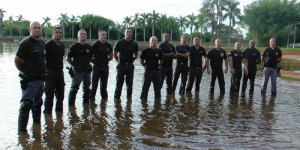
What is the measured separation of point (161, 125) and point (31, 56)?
2.90 m

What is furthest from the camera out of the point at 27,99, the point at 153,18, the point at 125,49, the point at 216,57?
the point at 153,18

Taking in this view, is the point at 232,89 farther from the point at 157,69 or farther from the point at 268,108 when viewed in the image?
the point at 157,69

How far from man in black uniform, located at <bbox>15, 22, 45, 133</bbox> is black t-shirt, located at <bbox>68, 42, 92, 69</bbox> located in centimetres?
170

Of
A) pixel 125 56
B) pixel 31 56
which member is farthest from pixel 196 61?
pixel 31 56

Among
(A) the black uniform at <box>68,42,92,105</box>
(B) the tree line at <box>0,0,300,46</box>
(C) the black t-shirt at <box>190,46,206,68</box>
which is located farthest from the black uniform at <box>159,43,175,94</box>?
(B) the tree line at <box>0,0,300,46</box>

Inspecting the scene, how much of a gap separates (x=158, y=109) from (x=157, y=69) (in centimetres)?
143

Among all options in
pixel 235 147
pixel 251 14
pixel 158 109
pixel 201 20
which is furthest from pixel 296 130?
pixel 201 20

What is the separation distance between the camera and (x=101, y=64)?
26.8 feet

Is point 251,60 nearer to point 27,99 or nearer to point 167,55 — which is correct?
point 167,55

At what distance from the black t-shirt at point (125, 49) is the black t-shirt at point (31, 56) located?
9.83ft

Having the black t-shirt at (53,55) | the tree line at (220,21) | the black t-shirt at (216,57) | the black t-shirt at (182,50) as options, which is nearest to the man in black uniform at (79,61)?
the black t-shirt at (53,55)

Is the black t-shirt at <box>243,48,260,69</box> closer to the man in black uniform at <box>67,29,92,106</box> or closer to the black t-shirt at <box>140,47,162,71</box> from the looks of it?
the black t-shirt at <box>140,47,162,71</box>

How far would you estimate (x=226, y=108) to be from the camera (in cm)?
795

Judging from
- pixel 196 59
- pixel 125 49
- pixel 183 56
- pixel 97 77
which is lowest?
pixel 97 77
